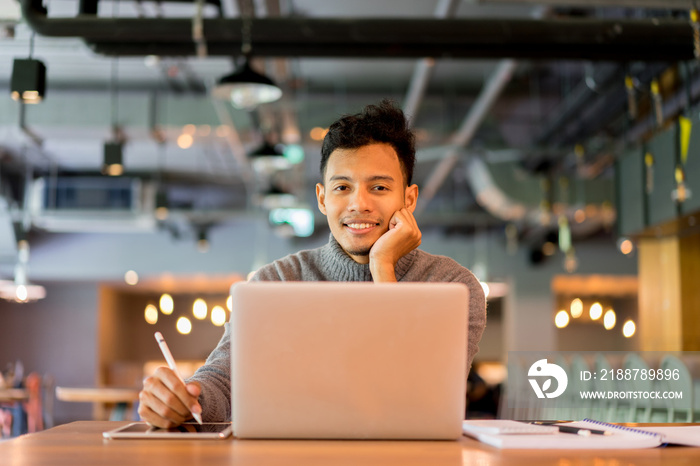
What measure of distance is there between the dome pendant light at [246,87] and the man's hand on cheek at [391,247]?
2766 millimetres

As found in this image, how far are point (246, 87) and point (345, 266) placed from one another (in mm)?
2660

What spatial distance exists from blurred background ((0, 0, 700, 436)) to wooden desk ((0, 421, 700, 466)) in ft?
4.55

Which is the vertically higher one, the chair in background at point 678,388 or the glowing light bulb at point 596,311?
the glowing light bulb at point 596,311

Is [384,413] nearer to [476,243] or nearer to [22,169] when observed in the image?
[22,169]

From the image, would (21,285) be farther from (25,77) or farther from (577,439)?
(577,439)

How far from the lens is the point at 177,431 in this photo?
146 cm

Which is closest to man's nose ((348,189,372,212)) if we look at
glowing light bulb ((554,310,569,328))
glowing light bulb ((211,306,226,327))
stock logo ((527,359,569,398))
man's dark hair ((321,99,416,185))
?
man's dark hair ((321,99,416,185))

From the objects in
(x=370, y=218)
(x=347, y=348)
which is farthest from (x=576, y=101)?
(x=347, y=348)

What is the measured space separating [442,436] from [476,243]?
45.6 feet

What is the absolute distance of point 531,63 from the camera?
7.19m

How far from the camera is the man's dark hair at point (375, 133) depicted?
191 cm

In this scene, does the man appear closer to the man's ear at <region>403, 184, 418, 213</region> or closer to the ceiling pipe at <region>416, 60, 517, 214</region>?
the man's ear at <region>403, 184, 418, 213</region>

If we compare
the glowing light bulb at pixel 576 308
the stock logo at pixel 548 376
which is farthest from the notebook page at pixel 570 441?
the glowing light bulb at pixel 576 308

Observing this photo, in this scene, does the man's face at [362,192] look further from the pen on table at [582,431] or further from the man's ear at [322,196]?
the pen on table at [582,431]
